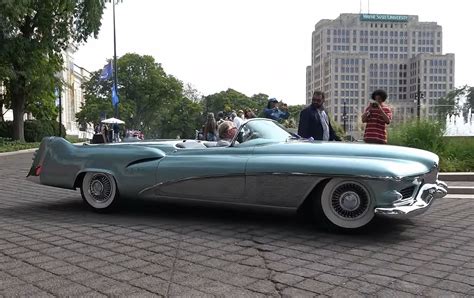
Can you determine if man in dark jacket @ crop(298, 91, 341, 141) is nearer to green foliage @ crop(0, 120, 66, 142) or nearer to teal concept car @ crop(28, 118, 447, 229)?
teal concept car @ crop(28, 118, 447, 229)

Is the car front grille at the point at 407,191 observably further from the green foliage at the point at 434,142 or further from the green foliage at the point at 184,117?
the green foliage at the point at 184,117

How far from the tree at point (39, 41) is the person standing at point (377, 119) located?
22254mm

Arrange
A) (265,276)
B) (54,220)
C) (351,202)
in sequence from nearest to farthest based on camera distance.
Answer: (265,276)
(351,202)
(54,220)

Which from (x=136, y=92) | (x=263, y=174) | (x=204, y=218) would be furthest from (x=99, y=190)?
(x=136, y=92)

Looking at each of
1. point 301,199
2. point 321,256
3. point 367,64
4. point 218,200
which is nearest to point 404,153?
point 301,199

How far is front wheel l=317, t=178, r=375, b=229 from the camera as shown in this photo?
4625 millimetres

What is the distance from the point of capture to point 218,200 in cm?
518

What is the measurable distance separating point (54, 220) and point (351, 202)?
128 inches

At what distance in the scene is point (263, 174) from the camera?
492 centimetres

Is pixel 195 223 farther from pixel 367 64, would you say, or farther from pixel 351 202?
pixel 367 64

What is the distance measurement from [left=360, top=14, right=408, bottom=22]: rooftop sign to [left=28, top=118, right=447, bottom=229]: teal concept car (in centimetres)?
13396

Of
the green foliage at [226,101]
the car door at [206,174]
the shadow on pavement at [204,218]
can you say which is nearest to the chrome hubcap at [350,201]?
the shadow on pavement at [204,218]

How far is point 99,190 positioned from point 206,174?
157 cm

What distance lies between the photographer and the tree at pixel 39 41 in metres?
26.8
